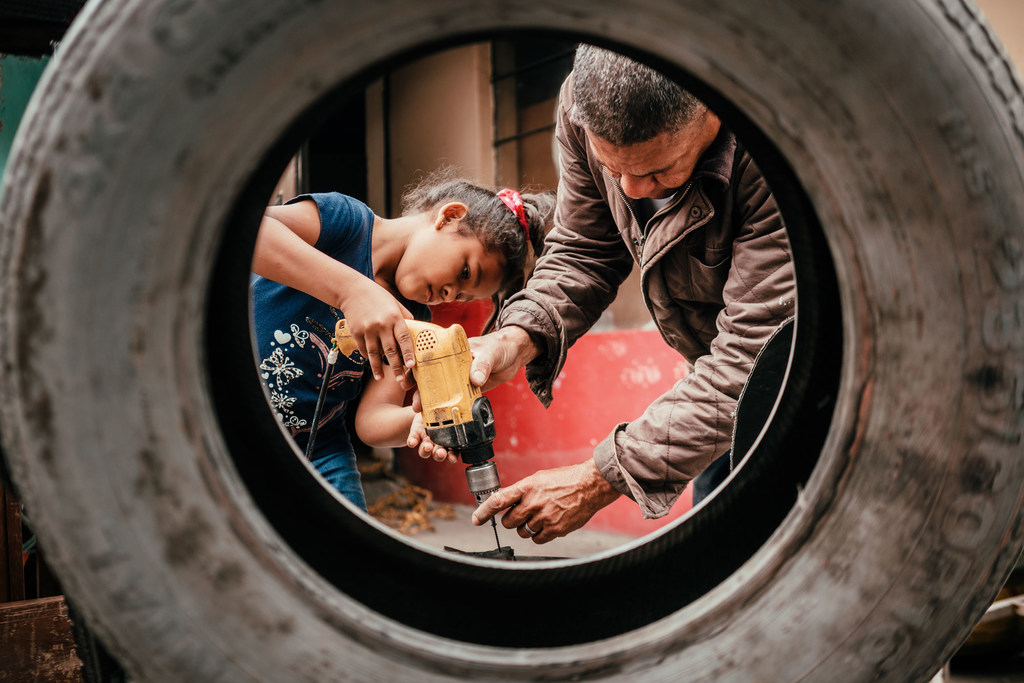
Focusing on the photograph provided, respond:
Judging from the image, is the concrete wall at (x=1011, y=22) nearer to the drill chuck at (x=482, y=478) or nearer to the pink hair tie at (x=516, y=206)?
the pink hair tie at (x=516, y=206)

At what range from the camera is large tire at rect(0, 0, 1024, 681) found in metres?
0.38

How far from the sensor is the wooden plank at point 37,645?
3.25 ft

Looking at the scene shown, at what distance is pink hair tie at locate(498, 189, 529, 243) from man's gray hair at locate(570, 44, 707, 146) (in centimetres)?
60

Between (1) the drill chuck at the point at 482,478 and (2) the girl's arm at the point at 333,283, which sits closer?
(2) the girl's arm at the point at 333,283

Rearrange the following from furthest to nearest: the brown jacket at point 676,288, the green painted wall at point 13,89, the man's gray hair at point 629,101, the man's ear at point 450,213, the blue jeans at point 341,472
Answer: the man's ear at point 450,213, the blue jeans at point 341,472, the green painted wall at point 13,89, the brown jacket at point 676,288, the man's gray hair at point 629,101

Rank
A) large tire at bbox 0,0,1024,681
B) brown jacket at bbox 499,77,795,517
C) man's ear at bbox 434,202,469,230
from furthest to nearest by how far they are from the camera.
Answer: man's ear at bbox 434,202,469,230 → brown jacket at bbox 499,77,795,517 → large tire at bbox 0,0,1024,681

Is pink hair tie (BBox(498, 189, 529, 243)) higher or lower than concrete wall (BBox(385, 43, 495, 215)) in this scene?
lower

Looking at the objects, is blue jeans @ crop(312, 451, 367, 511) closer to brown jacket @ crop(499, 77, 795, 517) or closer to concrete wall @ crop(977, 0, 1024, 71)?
brown jacket @ crop(499, 77, 795, 517)

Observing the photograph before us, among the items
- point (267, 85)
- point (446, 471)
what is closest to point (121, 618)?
point (267, 85)

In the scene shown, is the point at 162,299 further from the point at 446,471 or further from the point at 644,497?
the point at 446,471

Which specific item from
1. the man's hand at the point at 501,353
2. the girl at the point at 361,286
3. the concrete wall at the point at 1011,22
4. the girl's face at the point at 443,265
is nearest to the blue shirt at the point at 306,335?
the girl at the point at 361,286

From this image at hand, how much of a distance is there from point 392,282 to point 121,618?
1.29 meters

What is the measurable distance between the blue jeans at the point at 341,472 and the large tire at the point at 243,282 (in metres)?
1.00

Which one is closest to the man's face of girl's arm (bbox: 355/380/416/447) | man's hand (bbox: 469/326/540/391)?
man's hand (bbox: 469/326/540/391)
